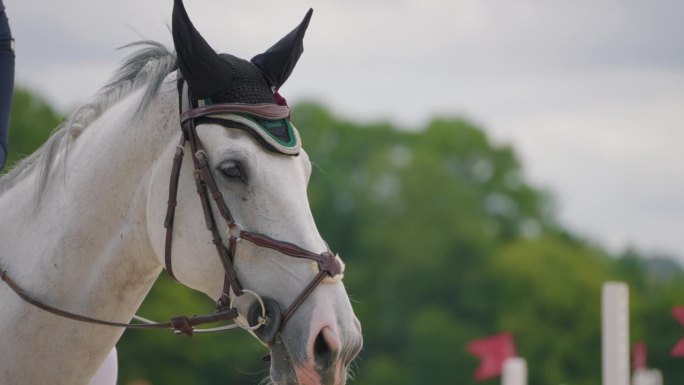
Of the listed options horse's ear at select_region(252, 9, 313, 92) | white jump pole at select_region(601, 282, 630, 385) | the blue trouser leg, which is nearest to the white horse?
the blue trouser leg

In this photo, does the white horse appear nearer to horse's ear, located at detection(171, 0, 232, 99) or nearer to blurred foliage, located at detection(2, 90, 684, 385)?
horse's ear, located at detection(171, 0, 232, 99)

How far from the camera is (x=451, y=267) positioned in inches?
2655

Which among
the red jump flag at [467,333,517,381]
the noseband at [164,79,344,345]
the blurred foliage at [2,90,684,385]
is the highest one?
the noseband at [164,79,344,345]

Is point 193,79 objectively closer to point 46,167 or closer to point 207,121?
point 207,121

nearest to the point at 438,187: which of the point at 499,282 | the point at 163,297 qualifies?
the point at 499,282

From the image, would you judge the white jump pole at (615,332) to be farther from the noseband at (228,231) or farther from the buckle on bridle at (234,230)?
the buckle on bridle at (234,230)

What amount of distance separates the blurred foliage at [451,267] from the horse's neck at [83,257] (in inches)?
1918

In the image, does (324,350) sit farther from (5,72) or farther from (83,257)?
(5,72)

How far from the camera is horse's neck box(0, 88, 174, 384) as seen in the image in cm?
531

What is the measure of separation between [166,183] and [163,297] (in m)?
42.0

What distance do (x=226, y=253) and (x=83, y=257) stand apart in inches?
27.5

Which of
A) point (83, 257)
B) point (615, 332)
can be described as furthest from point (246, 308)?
point (615, 332)

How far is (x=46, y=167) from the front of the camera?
18.2ft

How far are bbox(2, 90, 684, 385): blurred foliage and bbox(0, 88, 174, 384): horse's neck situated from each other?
48727mm
